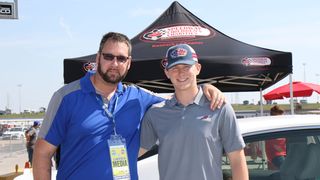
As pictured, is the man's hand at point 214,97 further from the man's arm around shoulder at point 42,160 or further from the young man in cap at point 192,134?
the man's arm around shoulder at point 42,160

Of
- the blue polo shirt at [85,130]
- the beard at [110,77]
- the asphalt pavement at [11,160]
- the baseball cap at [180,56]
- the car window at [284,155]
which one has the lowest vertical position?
the asphalt pavement at [11,160]

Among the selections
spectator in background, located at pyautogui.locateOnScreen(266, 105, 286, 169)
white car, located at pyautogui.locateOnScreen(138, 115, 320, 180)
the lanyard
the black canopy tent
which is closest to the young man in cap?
the lanyard

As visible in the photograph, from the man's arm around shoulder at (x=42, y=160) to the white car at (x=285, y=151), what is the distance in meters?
0.58

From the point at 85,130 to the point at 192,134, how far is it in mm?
587

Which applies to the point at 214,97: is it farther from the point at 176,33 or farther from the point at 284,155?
the point at 176,33

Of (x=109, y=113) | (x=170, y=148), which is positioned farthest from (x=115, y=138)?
(x=170, y=148)

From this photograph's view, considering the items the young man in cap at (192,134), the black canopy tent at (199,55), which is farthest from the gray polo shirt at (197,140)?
the black canopy tent at (199,55)

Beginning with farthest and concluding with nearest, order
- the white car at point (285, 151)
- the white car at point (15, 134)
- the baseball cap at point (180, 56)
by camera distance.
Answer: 1. the white car at point (15, 134)
2. the white car at point (285, 151)
3. the baseball cap at point (180, 56)

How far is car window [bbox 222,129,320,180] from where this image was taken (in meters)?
2.90

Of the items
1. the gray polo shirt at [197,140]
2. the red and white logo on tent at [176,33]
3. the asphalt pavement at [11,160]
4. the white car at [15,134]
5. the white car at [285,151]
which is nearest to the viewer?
the gray polo shirt at [197,140]

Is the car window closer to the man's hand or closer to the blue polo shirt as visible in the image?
the man's hand

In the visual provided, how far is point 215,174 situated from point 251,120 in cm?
77

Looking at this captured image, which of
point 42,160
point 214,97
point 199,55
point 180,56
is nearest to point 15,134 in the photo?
point 199,55

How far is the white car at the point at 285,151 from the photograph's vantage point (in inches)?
113
